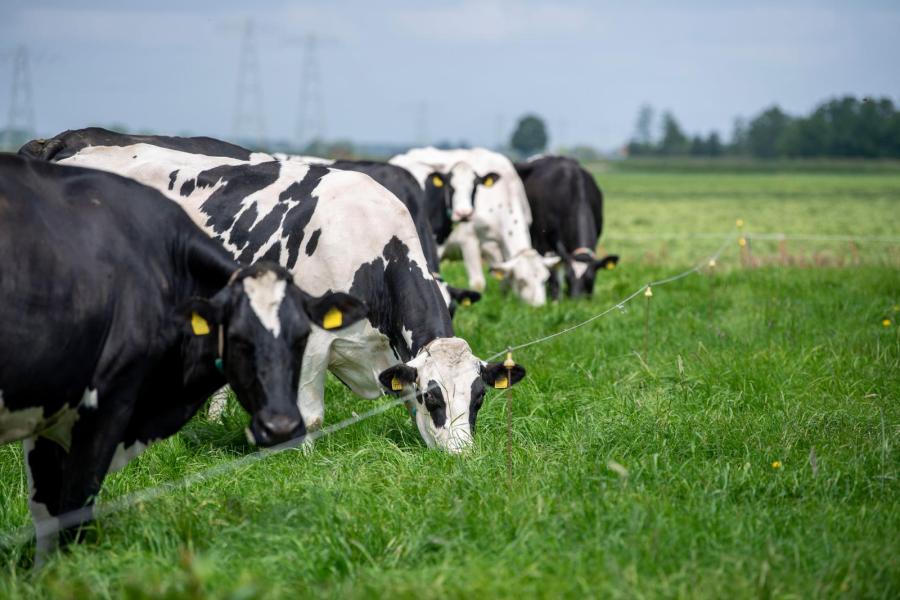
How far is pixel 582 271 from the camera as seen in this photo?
14.8 meters

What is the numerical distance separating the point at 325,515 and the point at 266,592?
1024 millimetres

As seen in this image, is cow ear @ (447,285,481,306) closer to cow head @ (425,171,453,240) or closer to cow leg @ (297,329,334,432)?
cow leg @ (297,329,334,432)

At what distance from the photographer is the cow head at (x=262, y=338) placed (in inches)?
202

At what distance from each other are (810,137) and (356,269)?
11205cm

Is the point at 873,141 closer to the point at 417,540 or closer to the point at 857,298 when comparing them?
the point at 857,298

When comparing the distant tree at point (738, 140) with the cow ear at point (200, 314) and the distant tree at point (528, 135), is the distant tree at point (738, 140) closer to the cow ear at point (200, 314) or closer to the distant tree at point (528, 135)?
the distant tree at point (528, 135)

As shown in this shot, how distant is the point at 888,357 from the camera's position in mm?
9211

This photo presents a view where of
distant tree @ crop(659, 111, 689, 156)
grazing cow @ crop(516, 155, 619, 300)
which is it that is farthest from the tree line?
grazing cow @ crop(516, 155, 619, 300)

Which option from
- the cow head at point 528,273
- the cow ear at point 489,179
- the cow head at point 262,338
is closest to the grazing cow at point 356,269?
the cow head at point 262,338

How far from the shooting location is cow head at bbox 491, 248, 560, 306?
46.7 ft

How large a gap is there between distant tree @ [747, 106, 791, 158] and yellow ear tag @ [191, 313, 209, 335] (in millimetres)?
131404

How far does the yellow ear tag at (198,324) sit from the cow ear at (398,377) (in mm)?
1881

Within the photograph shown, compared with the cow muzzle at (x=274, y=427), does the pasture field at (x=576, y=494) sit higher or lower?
lower

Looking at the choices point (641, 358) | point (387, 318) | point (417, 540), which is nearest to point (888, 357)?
point (641, 358)
